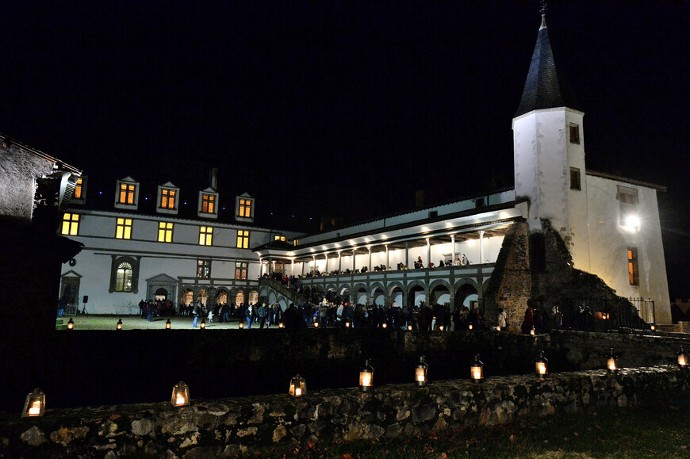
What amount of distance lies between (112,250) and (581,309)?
3734cm

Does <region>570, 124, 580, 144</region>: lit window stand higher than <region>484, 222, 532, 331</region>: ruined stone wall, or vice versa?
<region>570, 124, 580, 144</region>: lit window

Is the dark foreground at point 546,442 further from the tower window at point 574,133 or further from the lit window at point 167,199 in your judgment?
the lit window at point 167,199

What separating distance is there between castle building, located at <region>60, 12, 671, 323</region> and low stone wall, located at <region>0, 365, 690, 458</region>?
66.2ft

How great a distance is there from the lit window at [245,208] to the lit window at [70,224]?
1462 cm

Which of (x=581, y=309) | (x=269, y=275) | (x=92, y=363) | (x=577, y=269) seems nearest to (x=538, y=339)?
(x=581, y=309)

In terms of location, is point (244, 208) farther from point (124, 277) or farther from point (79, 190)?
point (79, 190)

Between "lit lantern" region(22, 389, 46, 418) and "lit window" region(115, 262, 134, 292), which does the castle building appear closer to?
"lit window" region(115, 262, 134, 292)

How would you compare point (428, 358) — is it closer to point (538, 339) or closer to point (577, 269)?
point (538, 339)

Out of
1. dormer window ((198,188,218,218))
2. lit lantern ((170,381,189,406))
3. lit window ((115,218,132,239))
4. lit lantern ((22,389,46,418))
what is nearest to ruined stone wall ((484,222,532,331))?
lit lantern ((170,381,189,406))

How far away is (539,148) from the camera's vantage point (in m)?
26.8

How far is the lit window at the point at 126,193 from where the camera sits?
41647mm

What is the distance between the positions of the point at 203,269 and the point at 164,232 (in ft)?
16.7

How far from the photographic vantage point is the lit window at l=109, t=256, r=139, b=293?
132 ft

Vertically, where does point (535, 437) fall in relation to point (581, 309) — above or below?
below
